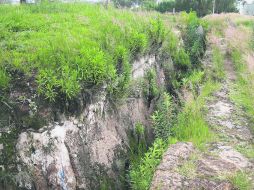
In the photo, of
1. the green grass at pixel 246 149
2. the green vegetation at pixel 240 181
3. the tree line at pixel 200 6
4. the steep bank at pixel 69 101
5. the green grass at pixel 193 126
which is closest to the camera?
the green vegetation at pixel 240 181

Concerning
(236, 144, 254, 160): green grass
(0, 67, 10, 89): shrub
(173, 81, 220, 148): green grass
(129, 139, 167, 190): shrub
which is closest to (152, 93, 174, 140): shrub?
(173, 81, 220, 148): green grass

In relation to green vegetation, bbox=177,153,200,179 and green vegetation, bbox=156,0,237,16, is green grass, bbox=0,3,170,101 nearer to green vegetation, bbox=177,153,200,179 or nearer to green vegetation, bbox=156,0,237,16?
green vegetation, bbox=177,153,200,179

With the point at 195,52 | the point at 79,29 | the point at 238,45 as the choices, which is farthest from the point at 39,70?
the point at 238,45

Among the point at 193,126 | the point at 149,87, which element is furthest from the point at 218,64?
the point at 193,126

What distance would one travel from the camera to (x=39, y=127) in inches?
181

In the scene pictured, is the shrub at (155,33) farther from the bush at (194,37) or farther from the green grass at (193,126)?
the bush at (194,37)

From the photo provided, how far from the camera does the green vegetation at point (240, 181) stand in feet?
14.5

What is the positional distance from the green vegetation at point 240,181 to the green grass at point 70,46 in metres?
2.35

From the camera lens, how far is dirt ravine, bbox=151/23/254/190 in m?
4.48

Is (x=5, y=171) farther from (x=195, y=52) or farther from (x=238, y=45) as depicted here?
(x=238, y=45)

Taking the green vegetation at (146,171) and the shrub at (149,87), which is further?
the shrub at (149,87)

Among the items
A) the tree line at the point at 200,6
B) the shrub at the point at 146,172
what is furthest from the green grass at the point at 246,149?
the tree line at the point at 200,6

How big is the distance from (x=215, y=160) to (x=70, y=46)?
9.44 feet

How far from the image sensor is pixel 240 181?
14.5ft
